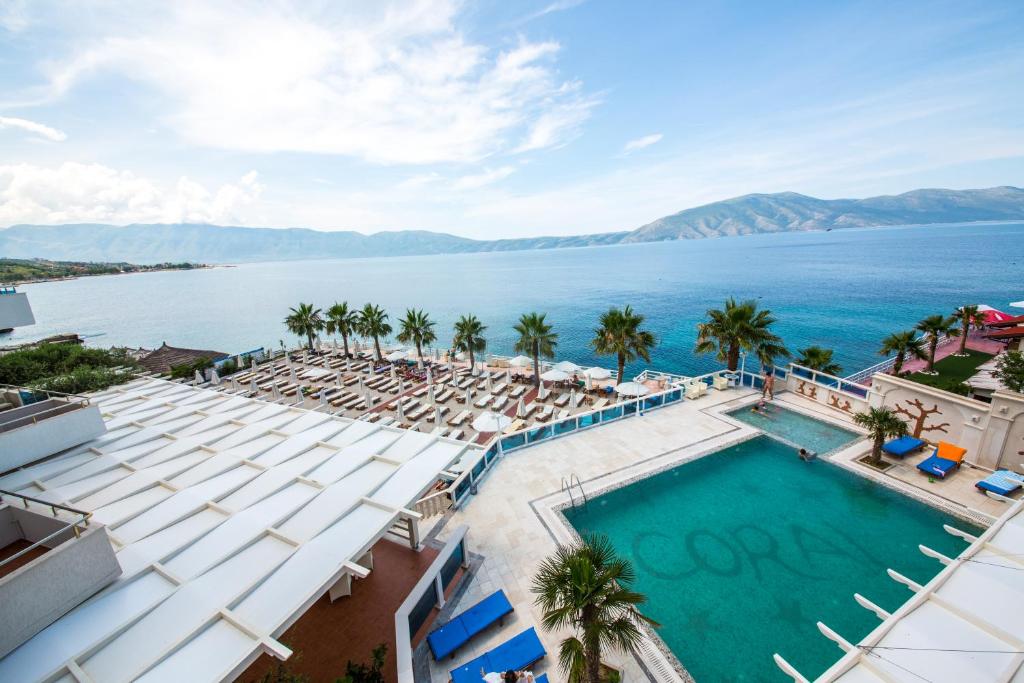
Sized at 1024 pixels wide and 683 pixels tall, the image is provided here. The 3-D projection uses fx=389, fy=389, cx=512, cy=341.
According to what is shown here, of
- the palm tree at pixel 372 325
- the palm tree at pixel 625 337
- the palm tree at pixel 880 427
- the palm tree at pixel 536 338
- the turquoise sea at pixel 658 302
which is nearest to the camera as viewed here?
the palm tree at pixel 880 427

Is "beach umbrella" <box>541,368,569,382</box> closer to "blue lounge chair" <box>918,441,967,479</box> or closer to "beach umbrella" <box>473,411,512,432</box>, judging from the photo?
"beach umbrella" <box>473,411,512,432</box>

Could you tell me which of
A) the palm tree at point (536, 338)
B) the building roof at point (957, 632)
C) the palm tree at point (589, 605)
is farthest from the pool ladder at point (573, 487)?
the palm tree at point (536, 338)

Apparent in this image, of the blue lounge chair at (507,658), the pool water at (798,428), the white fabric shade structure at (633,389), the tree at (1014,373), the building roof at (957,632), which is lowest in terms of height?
the pool water at (798,428)

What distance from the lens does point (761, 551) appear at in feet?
37.6

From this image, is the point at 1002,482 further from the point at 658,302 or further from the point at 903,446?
the point at 658,302

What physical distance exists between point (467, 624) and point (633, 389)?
16741 millimetres

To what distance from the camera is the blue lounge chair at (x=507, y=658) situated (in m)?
7.62

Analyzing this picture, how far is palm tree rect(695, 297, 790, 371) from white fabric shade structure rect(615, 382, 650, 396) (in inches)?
159

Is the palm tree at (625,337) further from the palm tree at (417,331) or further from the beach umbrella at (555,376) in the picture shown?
the palm tree at (417,331)

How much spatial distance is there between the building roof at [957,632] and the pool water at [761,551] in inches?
105

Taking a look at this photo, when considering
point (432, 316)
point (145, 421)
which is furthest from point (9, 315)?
point (432, 316)

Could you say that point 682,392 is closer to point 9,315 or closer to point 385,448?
point 385,448

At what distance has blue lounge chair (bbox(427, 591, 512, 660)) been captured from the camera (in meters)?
8.30

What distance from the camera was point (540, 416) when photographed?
23.5m
